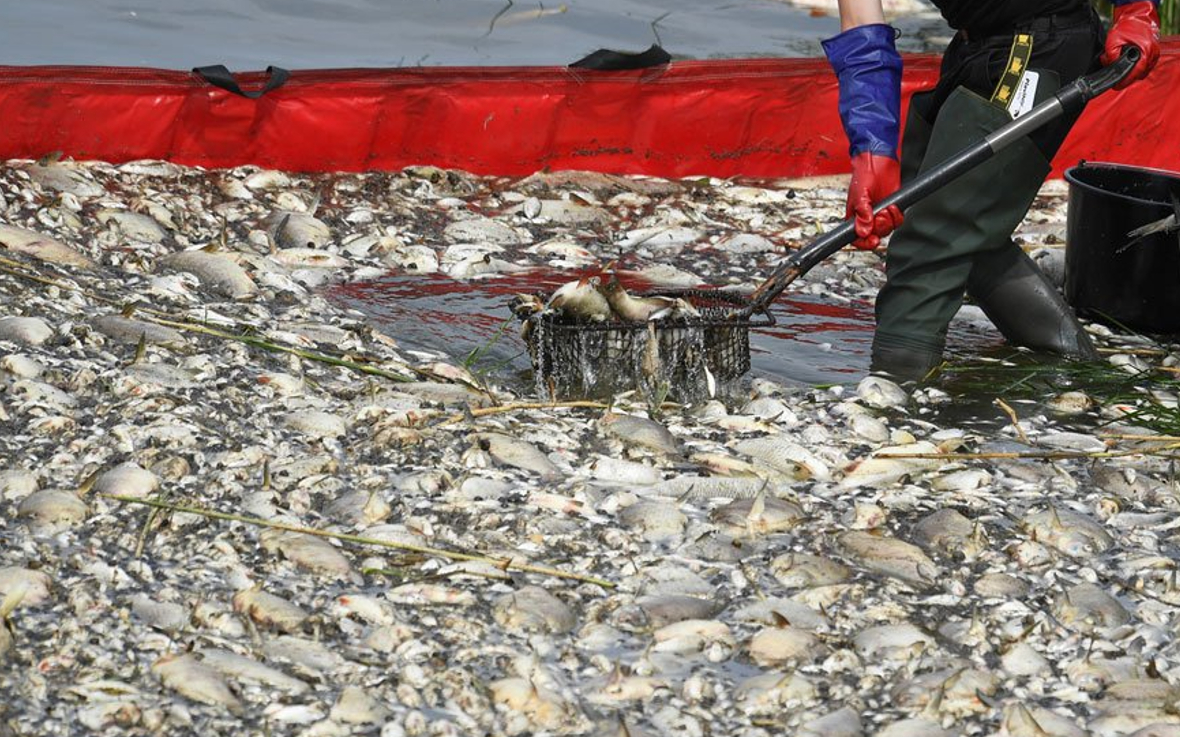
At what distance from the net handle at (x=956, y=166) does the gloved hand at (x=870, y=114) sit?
1.3 inches

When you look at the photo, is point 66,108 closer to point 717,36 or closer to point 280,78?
point 280,78

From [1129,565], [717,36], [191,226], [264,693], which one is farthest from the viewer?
[717,36]

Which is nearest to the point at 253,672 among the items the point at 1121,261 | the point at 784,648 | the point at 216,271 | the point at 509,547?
the point at 509,547

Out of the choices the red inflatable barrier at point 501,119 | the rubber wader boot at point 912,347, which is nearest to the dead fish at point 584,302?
the rubber wader boot at point 912,347

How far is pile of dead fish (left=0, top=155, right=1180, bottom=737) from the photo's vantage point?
6.98 ft

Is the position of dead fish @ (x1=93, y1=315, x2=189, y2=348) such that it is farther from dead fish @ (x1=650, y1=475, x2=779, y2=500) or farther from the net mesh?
dead fish @ (x1=650, y1=475, x2=779, y2=500)

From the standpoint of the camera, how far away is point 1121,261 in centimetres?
420

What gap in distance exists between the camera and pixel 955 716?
212 centimetres

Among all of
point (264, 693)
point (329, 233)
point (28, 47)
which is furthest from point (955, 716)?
point (28, 47)

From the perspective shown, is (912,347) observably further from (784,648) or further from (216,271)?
(216,271)

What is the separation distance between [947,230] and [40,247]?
2.21 metres

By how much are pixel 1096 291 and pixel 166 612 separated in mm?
2866

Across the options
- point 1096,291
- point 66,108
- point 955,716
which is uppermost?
point 66,108

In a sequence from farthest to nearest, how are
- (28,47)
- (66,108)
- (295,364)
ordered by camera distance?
1. (28,47)
2. (66,108)
3. (295,364)
